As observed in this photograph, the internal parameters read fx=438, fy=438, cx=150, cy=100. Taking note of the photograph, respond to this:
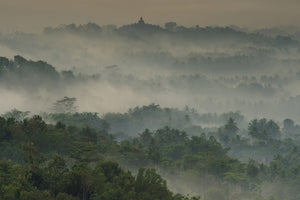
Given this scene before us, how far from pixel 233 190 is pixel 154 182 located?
55554mm

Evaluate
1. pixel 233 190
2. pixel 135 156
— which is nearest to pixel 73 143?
pixel 135 156

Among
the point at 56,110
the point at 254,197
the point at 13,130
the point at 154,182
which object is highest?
the point at 56,110

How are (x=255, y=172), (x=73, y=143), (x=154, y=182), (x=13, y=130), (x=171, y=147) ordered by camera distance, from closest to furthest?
(x=154, y=182), (x=13, y=130), (x=73, y=143), (x=255, y=172), (x=171, y=147)

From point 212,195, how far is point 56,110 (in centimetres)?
12773

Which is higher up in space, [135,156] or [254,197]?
[135,156]

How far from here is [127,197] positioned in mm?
28062

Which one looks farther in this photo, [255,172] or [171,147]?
[171,147]

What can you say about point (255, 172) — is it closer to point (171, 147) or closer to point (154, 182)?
point (171, 147)

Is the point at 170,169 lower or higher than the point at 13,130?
lower

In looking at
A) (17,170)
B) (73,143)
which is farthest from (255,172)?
(17,170)

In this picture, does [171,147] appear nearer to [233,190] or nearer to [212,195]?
[233,190]

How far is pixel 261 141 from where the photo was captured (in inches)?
5945

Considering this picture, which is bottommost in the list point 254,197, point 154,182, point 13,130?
point 254,197

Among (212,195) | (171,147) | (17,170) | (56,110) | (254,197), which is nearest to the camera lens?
(17,170)
